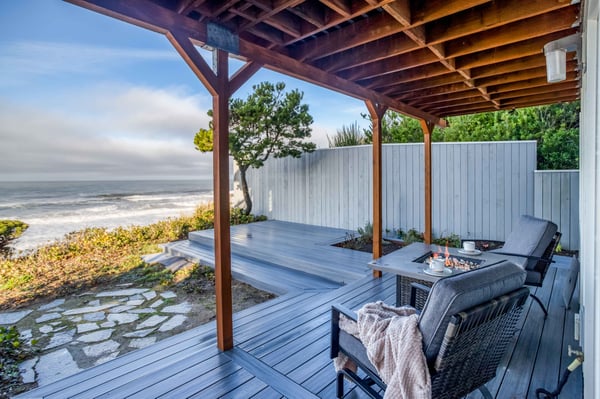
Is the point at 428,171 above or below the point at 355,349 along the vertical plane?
above

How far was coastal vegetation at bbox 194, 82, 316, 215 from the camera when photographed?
7.71 meters

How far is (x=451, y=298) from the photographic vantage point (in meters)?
1.30

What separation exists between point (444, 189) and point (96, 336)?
6494 millimetres

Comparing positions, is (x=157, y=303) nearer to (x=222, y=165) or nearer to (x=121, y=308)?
(x=121, y=308)

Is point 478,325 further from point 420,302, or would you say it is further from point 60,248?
point 60,248

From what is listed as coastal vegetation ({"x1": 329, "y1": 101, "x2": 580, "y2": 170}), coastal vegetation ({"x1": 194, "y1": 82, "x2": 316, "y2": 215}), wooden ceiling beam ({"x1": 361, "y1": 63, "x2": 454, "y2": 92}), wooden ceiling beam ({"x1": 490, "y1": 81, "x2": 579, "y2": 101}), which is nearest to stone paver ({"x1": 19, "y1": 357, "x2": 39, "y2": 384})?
wooden ceiling beam ({"x1": 361, "y1": 63, "x2": 454, "y2": 92})

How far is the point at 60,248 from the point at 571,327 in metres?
8.40

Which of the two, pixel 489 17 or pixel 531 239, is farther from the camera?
pixel 531 239

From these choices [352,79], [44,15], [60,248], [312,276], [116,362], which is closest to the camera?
[116,362]

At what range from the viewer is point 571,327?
2756 millimetres

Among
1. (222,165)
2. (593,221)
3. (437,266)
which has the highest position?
(222,165)

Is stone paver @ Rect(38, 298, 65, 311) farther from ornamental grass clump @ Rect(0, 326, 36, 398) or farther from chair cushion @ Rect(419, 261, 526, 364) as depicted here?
chair cushion @ Rect(419, 261, 526, 364)

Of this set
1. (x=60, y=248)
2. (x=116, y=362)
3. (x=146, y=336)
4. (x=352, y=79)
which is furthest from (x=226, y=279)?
(x=60, y=248)

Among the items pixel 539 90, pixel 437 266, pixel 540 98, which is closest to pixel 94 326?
pixel 437 266
